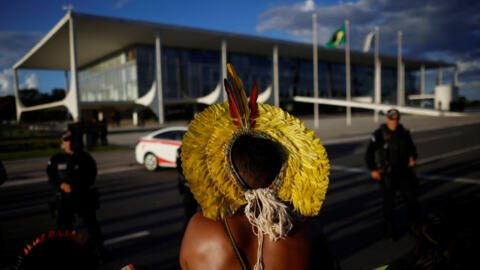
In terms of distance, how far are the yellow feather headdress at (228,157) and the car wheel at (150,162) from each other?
9175 mm

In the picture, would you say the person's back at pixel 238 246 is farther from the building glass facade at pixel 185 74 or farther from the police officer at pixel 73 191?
the building glass facade at pixel 185 74

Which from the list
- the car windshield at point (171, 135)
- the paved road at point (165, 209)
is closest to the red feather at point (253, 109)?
the paved road at point (165, 209)

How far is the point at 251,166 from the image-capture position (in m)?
1.27

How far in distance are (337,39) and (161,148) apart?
21451 mm

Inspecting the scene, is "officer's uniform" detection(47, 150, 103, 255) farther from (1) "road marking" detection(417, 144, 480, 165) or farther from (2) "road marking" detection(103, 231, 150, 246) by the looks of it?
(1) "road marking" detection(417, 144, 480, 165)

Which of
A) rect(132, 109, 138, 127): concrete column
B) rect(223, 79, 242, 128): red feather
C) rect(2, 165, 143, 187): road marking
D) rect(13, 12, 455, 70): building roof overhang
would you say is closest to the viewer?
rect(223, 79, 242, 128): red feather

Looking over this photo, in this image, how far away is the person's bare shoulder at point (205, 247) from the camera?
114 cm

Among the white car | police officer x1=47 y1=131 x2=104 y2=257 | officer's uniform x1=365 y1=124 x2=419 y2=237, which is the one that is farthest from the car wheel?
officer's uniform x1=365 y1=124 x2=419 y2=237

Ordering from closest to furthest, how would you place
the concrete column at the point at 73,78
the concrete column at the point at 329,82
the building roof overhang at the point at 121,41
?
the concrete column at the point at 73,78
the building roof overhang at the point at 121,41
the concrete column at the point at 329,82

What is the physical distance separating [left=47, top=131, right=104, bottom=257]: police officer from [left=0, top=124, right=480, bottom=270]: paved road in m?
0.60

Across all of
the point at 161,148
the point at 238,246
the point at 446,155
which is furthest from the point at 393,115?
the point at 446,155

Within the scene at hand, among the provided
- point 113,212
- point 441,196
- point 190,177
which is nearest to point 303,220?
point 190,177

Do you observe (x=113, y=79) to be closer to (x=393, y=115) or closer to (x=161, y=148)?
(x=161, y=148)

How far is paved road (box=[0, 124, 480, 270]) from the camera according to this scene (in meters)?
4.04
